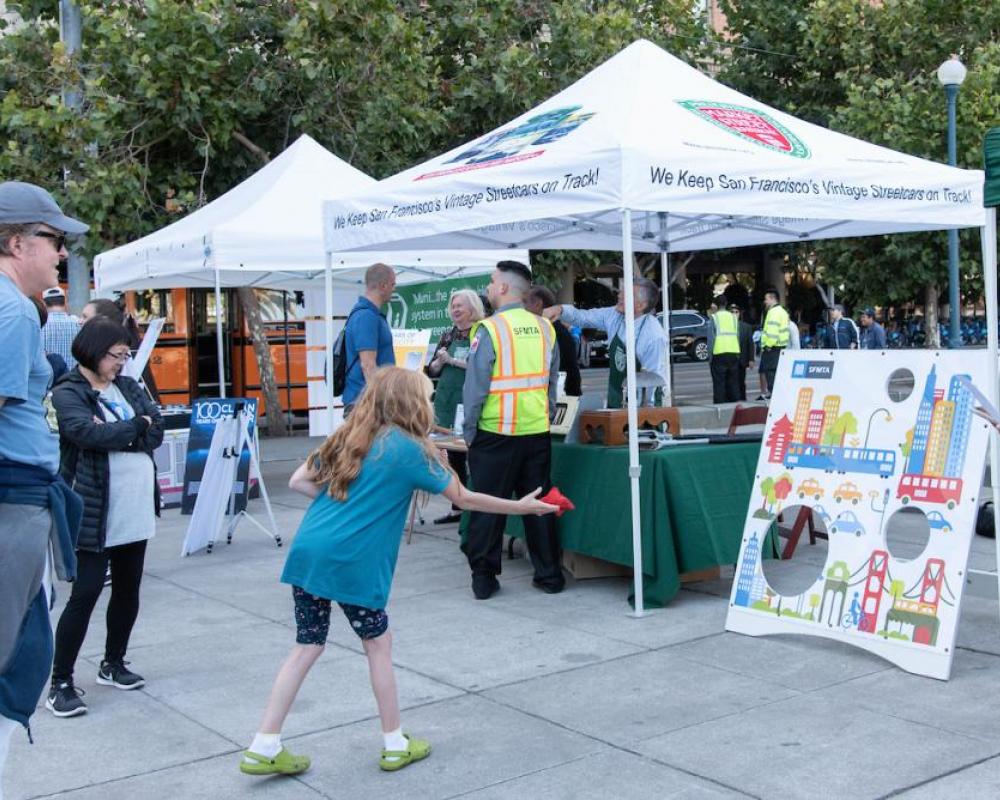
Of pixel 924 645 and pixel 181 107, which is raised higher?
pixel 181 107

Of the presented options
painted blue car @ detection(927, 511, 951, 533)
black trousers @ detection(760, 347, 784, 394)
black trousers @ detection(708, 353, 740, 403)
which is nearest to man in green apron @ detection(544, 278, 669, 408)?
painted blue car @ detection(927, 511, 951, 533)

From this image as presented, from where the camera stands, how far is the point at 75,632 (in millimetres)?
4977

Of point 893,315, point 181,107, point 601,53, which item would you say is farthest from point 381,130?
point 893,315

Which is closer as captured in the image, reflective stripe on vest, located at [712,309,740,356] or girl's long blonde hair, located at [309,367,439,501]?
girl's long blonde hair, located at [309,367,439,501]

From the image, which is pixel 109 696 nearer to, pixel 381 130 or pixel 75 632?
pixel 75 632

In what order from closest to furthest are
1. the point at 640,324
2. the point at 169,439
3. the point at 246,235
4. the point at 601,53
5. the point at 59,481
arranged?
the point at 59,481 < the point at 640,324 < the point at 246,235 < the point at 169,439 < the point at 601,53

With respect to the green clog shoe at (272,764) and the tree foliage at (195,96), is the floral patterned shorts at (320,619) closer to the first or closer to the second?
the green clog shoe at (272,764)

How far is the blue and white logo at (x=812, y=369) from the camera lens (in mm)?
5980

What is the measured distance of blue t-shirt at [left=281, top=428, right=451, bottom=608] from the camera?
4.02 m

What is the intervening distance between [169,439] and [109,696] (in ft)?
19.7

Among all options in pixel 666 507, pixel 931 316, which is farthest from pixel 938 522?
pixel 931 316

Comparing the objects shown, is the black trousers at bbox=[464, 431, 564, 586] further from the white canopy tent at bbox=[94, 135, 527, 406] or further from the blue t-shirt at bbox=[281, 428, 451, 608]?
the blue t-shirt at bbox=[281, 428, 451, 608]

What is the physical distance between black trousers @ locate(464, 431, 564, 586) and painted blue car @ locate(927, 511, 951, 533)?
2.26 m

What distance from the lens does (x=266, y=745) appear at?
411 centimetres
